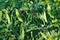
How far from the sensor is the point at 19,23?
2.54 m

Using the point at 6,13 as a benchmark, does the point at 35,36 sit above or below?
below

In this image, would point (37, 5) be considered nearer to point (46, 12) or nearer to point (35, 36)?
point (46, 12)

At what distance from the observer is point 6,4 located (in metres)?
2.59

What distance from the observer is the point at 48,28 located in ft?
8.33

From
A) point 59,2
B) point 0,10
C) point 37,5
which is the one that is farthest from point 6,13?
point 59,2

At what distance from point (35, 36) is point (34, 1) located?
0.36 m

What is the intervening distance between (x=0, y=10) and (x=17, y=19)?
192 millimetres

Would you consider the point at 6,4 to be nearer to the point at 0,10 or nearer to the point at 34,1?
the point at 0,10

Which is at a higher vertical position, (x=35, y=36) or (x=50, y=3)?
(x=50, y=3)

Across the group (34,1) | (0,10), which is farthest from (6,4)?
(34,1)

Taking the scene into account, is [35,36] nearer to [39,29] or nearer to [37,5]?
[39,29]

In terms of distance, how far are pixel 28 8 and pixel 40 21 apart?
18 centimetres

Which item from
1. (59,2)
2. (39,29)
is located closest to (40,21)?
(39,29)

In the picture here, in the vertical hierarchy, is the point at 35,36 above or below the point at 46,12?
below
